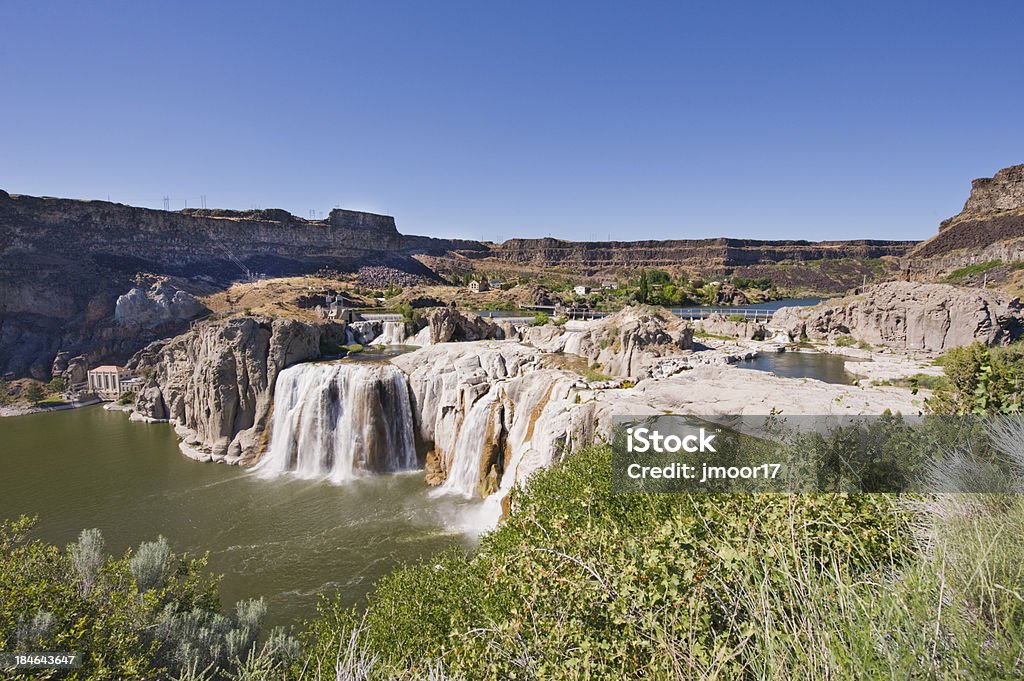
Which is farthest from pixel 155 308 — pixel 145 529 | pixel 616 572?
pixel 616 572

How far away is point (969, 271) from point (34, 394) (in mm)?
96957

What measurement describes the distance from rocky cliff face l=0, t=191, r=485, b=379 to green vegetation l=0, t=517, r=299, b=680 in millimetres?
40877

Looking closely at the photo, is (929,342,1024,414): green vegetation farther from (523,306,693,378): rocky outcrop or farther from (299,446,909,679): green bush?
(523,306,693,378): rocky outcrop

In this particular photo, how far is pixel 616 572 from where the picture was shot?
15.8ft

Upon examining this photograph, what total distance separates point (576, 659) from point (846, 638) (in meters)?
1.96

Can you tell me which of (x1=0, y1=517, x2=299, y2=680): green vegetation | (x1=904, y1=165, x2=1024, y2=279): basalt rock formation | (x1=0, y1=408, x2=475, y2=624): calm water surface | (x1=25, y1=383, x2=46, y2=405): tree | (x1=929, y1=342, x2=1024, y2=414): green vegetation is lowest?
(x1=0, y1=408, x2=475, y2=624): calm water surface

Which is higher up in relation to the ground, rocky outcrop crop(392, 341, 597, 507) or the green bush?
the green bush

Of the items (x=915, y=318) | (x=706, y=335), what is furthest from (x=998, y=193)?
(x=706, y=335)

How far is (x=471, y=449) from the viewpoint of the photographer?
19000mm

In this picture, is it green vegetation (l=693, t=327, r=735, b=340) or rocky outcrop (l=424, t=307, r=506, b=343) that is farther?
green vegetation (l=693, t=327, r=735, b=340)

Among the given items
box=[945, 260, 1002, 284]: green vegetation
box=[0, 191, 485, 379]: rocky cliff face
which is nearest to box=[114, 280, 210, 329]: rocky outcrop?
box=[0, 191, 485, 379]: rocky cliff face

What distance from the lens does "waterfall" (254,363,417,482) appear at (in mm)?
21125

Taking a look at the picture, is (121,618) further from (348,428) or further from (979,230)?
(979,230)

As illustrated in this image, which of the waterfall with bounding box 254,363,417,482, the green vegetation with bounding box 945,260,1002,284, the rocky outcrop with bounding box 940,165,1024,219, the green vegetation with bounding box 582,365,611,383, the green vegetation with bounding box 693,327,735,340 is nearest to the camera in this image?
the green vegetation with bounding box 582,365,611,383
